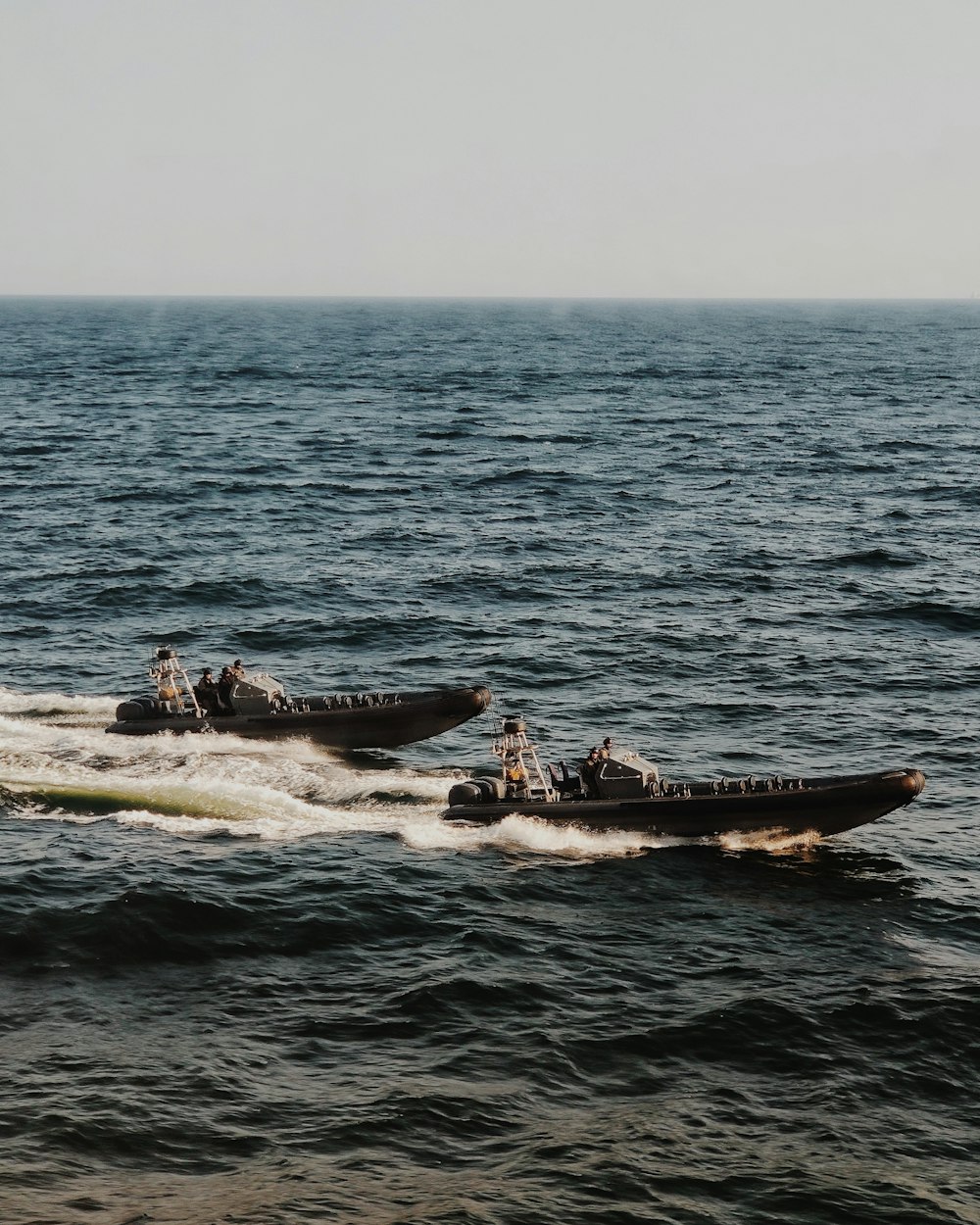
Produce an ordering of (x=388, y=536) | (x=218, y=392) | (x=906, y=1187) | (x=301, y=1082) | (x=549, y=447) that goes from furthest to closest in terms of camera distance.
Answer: (x=218, y=392), (x=549, y=447), (x=388, y=536), (x=301, y=1082), (x=906, y=1187)

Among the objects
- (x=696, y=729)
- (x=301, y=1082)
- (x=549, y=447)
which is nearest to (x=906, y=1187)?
(x=301, y=1082)

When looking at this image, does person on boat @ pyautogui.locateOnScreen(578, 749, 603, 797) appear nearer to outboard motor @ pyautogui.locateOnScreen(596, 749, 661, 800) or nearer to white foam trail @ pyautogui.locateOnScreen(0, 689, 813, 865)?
outboard motor @ pyautogui.locateOnScreen(596, 749, 661, 800)

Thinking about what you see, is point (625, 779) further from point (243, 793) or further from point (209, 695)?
point (209, 695)

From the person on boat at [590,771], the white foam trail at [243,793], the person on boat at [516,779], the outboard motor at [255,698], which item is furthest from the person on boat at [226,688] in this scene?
the person on boat at [590,771]

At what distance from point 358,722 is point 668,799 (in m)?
12.2

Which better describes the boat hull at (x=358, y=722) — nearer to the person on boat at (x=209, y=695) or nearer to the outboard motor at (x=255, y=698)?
the outboard motor at (x=255, y=698)

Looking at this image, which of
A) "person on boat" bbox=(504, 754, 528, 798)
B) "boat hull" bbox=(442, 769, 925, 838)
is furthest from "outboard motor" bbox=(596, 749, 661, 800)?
"person on boat" bbox=(504, 754, 528, 798)

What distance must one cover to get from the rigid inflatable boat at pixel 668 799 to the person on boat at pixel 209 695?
36.3 ft

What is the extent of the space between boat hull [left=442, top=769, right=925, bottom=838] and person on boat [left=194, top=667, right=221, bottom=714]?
1318cm

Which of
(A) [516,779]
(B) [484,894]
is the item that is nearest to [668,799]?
(A) [516,779]

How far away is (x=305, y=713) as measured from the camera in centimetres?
4675

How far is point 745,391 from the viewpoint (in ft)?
516

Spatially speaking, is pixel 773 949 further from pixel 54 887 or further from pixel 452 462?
pixel 452 462

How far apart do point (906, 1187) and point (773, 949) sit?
8797 millimetres
